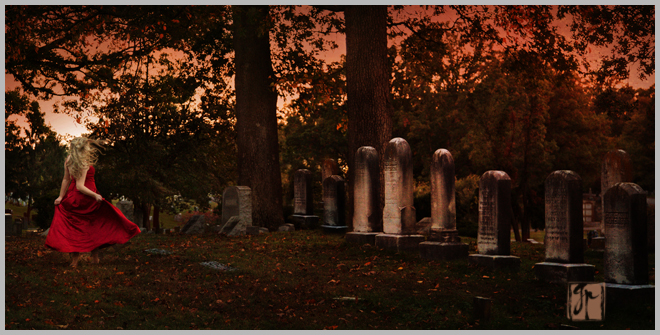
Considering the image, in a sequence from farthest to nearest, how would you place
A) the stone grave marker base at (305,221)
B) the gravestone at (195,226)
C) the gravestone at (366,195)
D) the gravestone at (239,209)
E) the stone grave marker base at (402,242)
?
1. the stone grave marker base at (305,221)
2. the gravestone at (195,226)
3. the gravestone at (239,209)
4. the gravestone at (366,195)
5. the stone grave marker base at (402,242)

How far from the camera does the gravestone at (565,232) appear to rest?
32.4 feet

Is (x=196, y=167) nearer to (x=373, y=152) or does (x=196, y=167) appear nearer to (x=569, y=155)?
(x=373, y=152)

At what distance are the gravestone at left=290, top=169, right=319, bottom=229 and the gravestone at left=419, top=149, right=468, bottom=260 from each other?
733 cm

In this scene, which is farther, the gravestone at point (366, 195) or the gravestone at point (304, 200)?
the gravestone at point (304, 200)

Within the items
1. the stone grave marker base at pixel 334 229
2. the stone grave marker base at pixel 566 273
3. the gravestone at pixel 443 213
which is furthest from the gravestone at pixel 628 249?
the stone grave marker base at pixel 334 229

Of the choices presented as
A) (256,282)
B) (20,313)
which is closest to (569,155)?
(256,282)

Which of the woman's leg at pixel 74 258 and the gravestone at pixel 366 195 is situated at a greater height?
the gravestone at pixel 366 195

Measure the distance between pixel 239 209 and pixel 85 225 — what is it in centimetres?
671

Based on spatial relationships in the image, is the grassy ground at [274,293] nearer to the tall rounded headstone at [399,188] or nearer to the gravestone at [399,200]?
the gravestone at [399,200]

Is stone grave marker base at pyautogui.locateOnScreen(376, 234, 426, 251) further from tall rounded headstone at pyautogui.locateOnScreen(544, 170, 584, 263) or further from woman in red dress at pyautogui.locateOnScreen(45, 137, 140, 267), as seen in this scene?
woman in red dress at pyautogui.locateOnScreen(45, 137, 140, 267)

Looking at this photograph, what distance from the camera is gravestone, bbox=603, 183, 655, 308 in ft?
28.5

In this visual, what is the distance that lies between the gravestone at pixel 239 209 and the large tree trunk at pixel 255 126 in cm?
132

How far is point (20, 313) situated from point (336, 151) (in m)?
29.1

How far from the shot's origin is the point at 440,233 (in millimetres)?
12047
